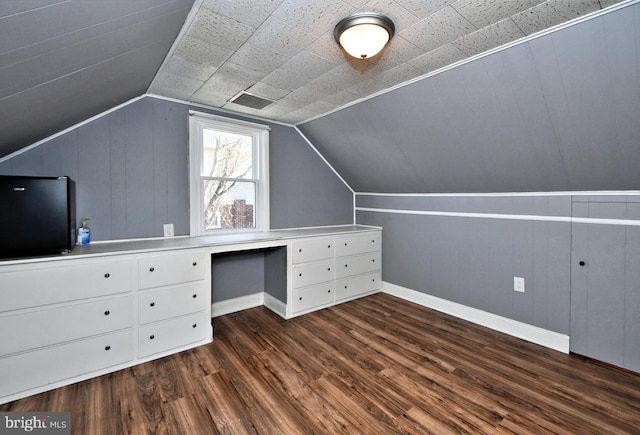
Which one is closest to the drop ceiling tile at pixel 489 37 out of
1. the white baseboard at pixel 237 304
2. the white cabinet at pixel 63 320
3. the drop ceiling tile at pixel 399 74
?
the drop ceiling tile at pixel 399 74

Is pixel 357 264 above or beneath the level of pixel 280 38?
beneath

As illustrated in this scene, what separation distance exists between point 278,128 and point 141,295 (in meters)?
2.38

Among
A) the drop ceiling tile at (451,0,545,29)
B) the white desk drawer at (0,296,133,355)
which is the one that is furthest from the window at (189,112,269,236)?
the drop ceiling tile at (451,0,545,29)

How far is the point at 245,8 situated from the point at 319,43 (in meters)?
0.53

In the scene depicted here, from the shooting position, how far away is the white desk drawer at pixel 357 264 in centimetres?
359

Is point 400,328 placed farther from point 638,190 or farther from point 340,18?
point 340,18

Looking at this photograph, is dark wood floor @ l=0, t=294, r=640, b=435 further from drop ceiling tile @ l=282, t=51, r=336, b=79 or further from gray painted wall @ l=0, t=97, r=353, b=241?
drop ceiling tile @ l=282, t=51, r=336, b=79

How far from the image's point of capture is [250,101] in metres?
2.96

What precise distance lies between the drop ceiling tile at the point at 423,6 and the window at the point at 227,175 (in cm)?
220

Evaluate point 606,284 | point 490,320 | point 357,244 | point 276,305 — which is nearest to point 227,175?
point 276,305

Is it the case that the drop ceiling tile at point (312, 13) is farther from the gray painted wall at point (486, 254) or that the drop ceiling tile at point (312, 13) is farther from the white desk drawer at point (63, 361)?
the white desk drawer at point (63, 361)

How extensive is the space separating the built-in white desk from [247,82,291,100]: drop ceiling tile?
1394 mm

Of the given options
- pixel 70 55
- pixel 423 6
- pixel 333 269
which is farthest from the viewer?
pixel 333 269

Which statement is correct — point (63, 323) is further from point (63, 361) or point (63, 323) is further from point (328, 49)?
point (328, 49)
